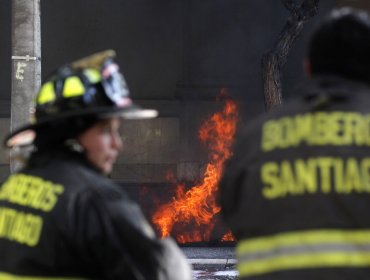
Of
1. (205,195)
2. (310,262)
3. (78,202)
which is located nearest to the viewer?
(310,262)

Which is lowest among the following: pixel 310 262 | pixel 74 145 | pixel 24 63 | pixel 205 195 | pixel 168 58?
pixel 205 195

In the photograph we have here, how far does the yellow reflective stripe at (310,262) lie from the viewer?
7.14 ft

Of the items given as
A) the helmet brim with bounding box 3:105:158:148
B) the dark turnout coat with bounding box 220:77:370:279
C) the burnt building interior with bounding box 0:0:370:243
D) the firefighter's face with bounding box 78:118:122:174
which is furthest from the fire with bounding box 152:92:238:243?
the dark turnout coat with bounding box 220:77:370:279

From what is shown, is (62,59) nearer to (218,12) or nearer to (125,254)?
(218,12)

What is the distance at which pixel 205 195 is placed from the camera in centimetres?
1438

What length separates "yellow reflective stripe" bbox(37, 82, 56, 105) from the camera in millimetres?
2531

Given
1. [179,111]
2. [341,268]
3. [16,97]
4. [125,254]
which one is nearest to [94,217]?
[125,254]

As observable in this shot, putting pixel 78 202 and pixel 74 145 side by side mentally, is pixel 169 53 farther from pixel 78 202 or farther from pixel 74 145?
pixel 78 202

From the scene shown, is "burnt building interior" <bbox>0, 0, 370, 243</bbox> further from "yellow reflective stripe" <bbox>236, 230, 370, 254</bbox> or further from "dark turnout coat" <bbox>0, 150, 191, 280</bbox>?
"yellow reflective stripe" <bbox>236, 230, 370, 254</bbox>

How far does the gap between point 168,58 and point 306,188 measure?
42.4 feet

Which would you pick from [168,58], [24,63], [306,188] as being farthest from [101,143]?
[168,58]

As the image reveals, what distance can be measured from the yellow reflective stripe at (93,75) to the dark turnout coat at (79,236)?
0.78 feet

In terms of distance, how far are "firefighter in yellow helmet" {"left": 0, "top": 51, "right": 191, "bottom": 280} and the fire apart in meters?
11.0

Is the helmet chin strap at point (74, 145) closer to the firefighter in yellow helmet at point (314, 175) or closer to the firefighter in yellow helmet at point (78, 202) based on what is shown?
the firefighter in yellow helmet at point (78, 202)
